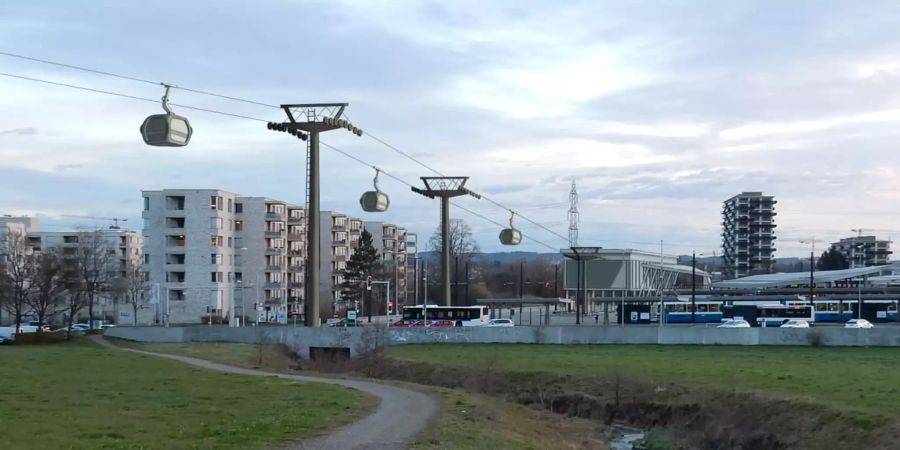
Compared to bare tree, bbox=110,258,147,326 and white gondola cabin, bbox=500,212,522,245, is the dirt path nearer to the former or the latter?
white gondola cabin, bbox=500,212,522,245

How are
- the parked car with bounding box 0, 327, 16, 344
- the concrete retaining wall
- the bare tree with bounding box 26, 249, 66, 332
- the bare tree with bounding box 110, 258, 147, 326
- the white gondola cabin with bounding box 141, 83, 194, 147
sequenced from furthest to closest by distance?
the bare tree with bounding box 110, 258, 147, 326, the bare tree with bounding box 26, 249, 66, 332, the parked car with bounding box 0, 327, 16, 344, the concrete retaining wall, the white gondola cabin with bounding box 141, 83, 194, 147

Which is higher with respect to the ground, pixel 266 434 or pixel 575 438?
pixel 266 434

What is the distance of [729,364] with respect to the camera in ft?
167

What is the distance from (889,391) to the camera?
35.8 metres

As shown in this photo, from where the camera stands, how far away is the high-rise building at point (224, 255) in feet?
440

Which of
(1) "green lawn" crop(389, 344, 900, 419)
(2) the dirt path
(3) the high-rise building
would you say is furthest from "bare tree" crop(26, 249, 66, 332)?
(2) the dirt path

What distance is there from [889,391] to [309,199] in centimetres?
3765

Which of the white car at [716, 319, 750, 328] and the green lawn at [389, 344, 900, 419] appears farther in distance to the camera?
the white car at [716, 319, 750, 328]

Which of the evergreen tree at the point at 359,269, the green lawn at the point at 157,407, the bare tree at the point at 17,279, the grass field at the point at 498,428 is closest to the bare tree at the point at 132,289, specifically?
the bare tree at the point at 17,279

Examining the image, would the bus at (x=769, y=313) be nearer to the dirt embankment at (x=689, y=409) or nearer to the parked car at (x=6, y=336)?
the dirt embankment at (x=689, y=409)

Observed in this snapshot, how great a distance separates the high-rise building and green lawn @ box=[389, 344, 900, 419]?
2529 inches

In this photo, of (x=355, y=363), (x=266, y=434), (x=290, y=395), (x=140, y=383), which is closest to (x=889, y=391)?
(x=290, y=395)

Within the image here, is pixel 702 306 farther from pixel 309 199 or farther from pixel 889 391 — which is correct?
pixel 889 391

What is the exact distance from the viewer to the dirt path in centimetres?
2206
